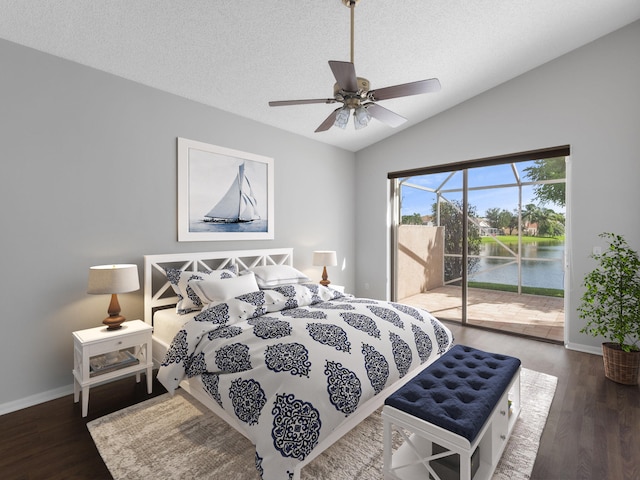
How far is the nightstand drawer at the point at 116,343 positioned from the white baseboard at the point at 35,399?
64cm

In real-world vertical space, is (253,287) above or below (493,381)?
above

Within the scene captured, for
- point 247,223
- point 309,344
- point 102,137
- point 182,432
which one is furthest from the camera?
point 247,223

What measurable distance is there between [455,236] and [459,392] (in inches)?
135

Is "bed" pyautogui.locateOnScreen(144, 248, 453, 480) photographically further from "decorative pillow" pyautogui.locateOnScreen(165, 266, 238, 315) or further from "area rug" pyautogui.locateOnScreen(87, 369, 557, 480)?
"area rug" pyautogui.locateOnScreen(87, 369, 557, 480)

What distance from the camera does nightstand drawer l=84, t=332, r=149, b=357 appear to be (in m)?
2.40

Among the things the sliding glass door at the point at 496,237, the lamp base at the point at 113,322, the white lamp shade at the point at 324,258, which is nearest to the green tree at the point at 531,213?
the sliding glass door at the point at 496,237

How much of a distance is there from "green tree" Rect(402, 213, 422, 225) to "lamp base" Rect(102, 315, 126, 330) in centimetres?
430

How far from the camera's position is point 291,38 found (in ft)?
9.02

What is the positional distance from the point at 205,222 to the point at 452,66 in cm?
330

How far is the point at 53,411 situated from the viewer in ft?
7.95

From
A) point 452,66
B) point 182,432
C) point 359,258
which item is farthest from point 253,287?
point 452,66

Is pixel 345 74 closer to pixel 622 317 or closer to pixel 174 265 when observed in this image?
pixel 174 265

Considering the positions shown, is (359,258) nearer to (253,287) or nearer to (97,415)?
(253,287)

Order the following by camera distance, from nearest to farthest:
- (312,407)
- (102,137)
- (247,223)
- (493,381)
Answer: (312,407) < (493,381) < (102,137) < (247,223)
